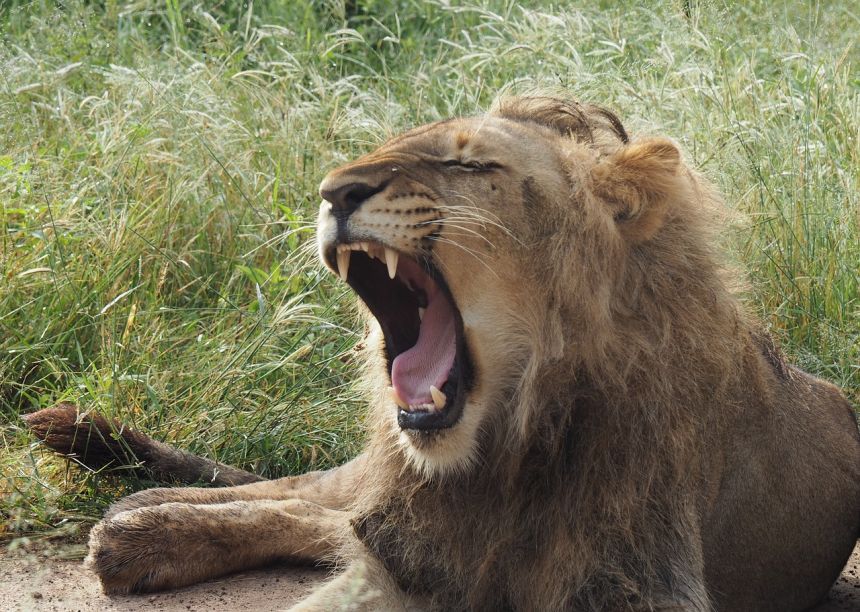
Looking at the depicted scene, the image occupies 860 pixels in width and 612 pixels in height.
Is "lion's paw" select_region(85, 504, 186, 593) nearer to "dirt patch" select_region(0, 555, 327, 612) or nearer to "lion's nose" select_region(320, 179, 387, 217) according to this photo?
"dirt patch" select_region(0, 555, 327, 612)

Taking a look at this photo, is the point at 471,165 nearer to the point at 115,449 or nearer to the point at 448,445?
the point at 448,445

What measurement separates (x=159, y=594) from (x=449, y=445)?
3.63 ft

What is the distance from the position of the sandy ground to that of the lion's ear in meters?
1.34

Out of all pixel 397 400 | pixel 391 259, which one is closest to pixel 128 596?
pixel 397 400

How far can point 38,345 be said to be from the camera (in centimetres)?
437

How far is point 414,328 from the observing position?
3.12 m

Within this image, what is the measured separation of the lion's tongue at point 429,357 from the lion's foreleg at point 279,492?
640mm

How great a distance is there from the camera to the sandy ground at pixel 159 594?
330 cm

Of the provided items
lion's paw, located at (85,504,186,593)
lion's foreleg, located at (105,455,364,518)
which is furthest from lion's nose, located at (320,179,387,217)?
lion's paw, located at (85,504,186,593)

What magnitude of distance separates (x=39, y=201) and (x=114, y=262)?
486 mm

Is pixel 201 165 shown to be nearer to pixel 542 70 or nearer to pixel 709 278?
pixel 542 70

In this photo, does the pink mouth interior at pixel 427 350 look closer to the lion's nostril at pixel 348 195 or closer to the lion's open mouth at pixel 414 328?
the lion's open mouth at pixel 414 328

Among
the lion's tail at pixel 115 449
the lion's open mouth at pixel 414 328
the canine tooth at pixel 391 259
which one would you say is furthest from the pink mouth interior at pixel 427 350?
the lion's tail at pixel 115 449

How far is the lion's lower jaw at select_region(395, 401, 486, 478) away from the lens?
2.76 m
